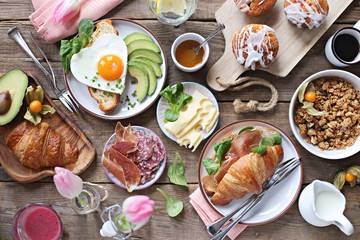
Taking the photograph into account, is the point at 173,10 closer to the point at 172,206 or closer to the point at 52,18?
the point at 52,18

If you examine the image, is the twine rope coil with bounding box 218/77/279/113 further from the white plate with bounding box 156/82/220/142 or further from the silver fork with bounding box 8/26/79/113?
the silver fork with bounding box 8/26/79/113

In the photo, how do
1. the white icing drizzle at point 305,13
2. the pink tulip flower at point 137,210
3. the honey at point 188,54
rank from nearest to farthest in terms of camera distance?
the pink tulip flower at point 137,210 → the white icing drizzle at point 305,13 → the honey at point 188,54

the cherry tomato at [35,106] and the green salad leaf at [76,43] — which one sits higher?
the green salad leaf at [76,43]

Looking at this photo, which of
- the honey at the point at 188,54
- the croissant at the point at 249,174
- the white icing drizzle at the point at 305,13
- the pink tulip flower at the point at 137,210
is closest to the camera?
the pink tulip flower at the point at 137,210

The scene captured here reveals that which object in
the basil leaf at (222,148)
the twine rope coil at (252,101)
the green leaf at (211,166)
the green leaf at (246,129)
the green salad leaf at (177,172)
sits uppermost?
the twine rope coil at (252,101)

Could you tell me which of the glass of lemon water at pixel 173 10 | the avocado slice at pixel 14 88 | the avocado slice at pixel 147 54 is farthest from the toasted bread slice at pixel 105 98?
the glass of lemon water at pixel 173 10

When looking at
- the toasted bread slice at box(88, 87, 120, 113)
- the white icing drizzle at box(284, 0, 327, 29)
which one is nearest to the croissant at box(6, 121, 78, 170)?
the toasted bread slice at box(88, 87, 120, 113)

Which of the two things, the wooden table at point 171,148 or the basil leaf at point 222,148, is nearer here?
the basil leaf at point 222,148

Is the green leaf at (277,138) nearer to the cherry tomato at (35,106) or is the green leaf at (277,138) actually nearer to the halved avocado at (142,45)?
the halved avocado at (142,45)
